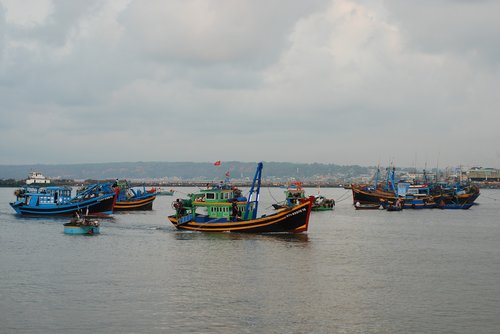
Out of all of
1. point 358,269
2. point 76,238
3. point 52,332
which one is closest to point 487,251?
point 358,269

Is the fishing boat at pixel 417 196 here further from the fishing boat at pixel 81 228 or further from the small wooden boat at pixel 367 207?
the fishing boat at pixel 81 228

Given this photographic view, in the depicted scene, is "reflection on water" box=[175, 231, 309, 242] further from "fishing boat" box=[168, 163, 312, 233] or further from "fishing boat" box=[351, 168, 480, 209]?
"fishing boat" box=[351, 168, 480, 209]

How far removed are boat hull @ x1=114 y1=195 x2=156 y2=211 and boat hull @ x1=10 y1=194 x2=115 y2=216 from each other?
16515mm

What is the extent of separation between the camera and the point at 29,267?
4491 centimetres

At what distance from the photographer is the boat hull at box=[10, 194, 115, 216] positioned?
300 ft

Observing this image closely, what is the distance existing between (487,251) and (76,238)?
129 ft

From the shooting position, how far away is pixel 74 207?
91.4 m

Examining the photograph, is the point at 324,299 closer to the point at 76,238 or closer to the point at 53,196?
the point at 76,238

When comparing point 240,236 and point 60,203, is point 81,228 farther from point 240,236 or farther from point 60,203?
point 60,203

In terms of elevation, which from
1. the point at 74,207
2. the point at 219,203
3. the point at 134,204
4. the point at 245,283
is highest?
the point at 219,203

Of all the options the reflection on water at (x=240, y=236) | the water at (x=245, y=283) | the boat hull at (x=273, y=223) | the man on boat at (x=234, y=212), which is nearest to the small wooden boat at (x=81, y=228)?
the water at (x=245, y=283)

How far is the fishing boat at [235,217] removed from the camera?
212 ft

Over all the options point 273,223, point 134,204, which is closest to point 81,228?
point 273,223

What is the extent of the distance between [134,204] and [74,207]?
22616 millimetres
